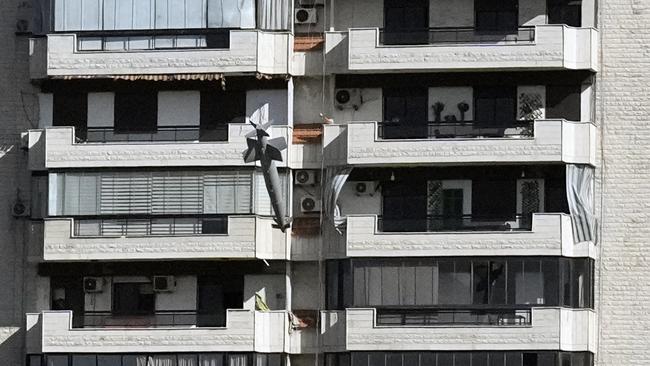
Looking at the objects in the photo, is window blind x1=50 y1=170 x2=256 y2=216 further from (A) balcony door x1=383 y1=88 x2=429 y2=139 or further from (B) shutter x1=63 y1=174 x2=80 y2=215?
(A) balcony door x1=383 y1=88 x2=429 y2=139

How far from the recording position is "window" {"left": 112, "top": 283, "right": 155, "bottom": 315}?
5706cm

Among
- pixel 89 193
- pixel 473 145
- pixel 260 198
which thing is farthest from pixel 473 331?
pixel 89 193

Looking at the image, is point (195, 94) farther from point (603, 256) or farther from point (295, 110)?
point (603, 256)

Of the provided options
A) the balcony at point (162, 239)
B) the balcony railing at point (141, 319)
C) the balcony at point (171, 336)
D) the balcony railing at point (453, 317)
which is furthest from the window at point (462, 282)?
the balcony railing at point (141, 319)

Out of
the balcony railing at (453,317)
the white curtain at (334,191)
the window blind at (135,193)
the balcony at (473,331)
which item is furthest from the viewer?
the window blind at (135,193)

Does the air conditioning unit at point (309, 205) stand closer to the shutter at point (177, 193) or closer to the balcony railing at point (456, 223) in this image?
the balcony railing at point (456, 223)

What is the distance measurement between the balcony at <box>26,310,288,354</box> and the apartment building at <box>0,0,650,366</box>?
0.15ft

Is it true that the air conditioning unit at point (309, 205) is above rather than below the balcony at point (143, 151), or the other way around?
below

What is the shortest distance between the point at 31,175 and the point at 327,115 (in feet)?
23.7

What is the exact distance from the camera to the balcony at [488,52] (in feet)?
182

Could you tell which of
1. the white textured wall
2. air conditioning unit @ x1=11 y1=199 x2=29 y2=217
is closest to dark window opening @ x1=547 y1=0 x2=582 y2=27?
the white textured wall

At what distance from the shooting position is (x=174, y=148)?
56281 mm

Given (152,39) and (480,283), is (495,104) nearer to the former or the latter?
(480,283)

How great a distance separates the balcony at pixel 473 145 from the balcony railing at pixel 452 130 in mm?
23
